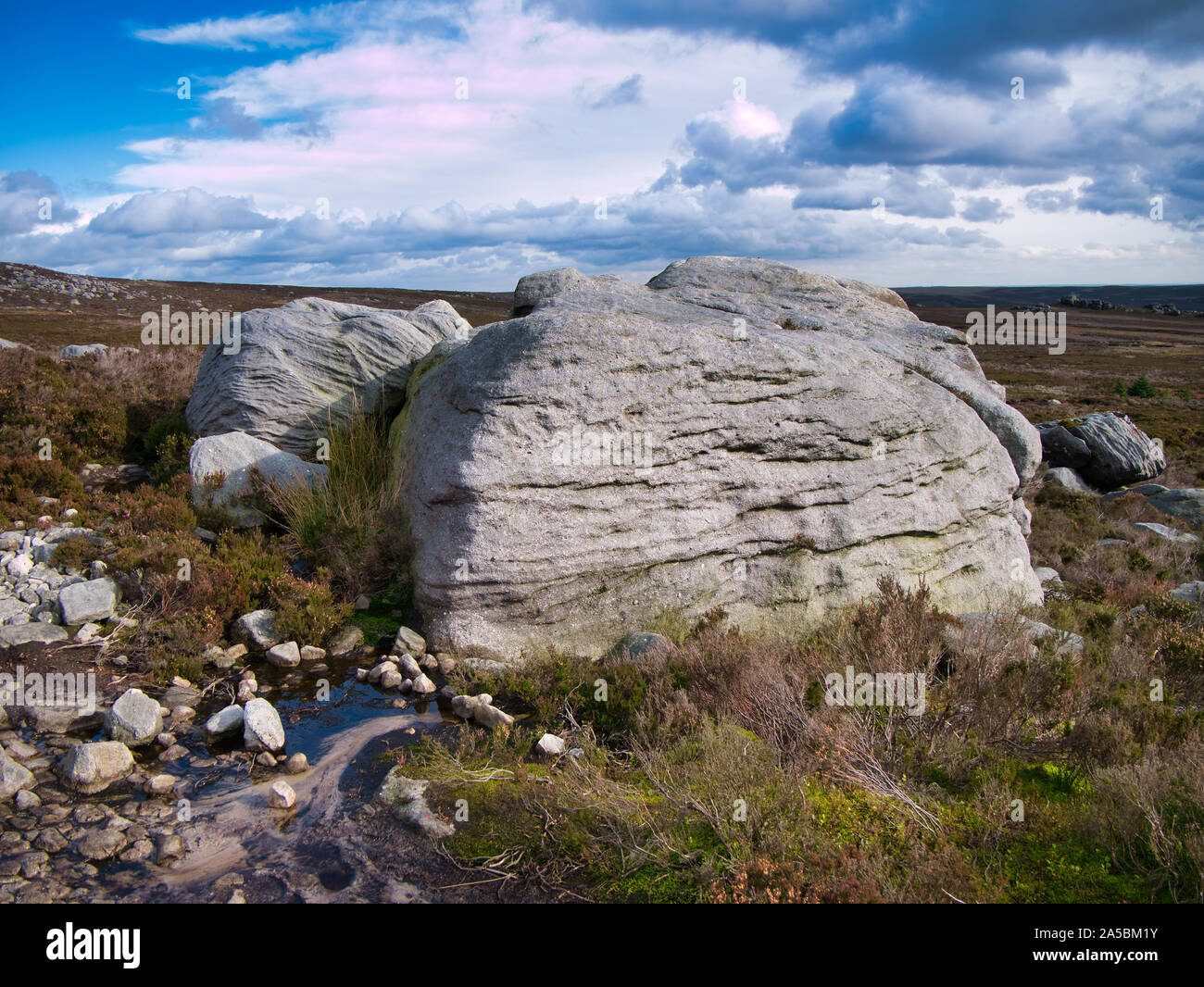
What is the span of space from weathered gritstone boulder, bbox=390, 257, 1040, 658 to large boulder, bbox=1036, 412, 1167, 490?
12865mm

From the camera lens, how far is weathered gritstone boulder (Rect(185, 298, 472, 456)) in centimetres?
1193

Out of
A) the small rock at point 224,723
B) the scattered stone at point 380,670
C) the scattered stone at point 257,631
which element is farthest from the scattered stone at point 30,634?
the scattered stone at point 380,670

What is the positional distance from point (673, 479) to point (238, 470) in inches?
247

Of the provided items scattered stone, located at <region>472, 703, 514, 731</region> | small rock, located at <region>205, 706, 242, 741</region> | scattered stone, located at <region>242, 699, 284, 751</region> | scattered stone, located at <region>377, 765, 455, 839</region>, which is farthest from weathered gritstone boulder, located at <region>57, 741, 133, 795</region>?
scattered stone, located at <region>472, 703, 514, 731</region>

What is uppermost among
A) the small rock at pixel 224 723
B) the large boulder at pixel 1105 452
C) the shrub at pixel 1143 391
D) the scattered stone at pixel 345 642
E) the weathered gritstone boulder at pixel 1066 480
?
the shrub at pixel 1143 391

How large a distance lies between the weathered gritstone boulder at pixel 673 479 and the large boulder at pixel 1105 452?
12.9 metres

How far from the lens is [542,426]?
8.25m

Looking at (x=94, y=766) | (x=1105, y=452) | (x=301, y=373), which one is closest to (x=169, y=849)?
(x=94, y=766)

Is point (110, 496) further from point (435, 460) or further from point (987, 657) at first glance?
point (987, 657)

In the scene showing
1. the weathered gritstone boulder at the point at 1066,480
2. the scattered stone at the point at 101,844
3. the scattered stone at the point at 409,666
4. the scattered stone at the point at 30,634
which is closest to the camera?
the scattered stone at the point at 101,844

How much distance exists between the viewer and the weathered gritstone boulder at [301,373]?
1193 centimetres

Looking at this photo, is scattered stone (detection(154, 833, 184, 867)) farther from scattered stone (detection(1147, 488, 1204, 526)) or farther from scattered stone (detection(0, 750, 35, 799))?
scattered stone (detection(1147, 488, 1204, 526))

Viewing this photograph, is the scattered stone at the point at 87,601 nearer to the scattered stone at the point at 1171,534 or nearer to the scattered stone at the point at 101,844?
the scattered stone at the point at 101,844
